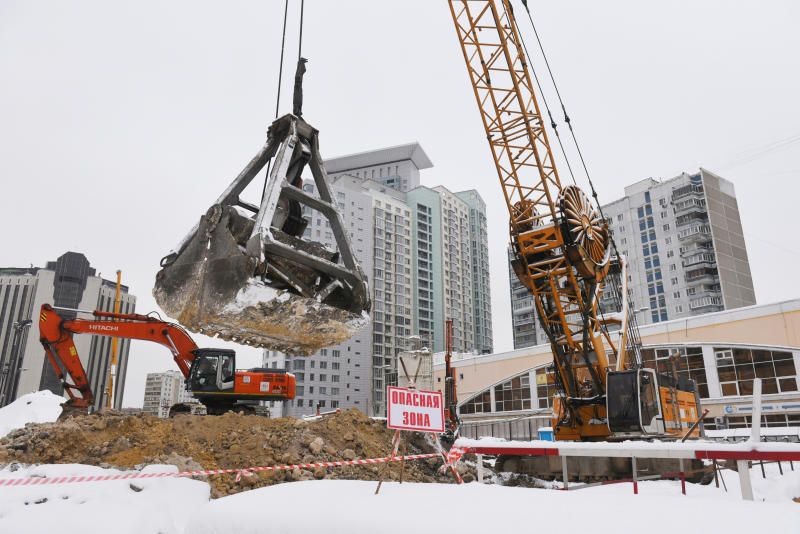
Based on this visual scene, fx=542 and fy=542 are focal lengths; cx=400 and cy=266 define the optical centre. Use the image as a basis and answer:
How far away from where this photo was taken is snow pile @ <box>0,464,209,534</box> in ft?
21.5

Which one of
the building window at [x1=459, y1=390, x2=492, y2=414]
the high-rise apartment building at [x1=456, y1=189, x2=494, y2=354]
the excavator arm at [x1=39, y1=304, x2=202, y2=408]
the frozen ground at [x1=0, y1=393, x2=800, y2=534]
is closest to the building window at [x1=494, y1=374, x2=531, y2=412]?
the building window at [x1=459, y1=390, x2=492, y2=414]

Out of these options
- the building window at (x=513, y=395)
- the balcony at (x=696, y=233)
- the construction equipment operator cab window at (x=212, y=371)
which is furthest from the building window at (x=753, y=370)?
the balcony at (x=696, y=233)

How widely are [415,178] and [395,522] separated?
10108cm

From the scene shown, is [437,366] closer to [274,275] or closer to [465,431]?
[465,431]

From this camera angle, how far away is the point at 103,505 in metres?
7.08

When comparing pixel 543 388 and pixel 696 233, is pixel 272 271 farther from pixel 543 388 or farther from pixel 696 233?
pixel 696 233

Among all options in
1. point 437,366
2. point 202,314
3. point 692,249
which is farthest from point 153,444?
point 692,249

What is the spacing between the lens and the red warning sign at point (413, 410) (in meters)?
4.73

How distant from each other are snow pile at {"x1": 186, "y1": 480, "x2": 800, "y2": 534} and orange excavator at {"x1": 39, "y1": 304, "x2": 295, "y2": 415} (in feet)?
37.3

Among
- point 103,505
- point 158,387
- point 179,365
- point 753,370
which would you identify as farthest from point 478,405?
point 158,387

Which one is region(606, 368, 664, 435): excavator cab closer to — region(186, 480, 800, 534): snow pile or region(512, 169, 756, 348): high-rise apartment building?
region(186, 480, 800, 534): snow pile

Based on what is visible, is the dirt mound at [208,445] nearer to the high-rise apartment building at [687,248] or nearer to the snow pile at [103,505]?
the snow pile at [103,505]

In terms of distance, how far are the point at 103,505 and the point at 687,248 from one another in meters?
60.5

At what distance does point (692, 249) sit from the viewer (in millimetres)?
56250
